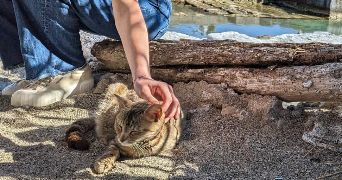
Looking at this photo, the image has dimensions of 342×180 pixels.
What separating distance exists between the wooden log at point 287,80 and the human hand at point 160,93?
1.04 metres

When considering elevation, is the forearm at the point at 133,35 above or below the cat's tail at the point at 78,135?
above

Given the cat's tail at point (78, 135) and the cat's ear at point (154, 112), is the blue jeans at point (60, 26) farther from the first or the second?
the cat's ear at point (154, 112)

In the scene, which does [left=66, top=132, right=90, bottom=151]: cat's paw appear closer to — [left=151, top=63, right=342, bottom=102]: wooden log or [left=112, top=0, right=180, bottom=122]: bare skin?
[left=112, top=0, right=180, bottom=122]: bare skin

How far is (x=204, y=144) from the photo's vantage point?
246 cm

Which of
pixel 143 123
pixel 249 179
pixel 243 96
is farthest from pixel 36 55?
pixel 249 179

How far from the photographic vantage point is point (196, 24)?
6914 mm

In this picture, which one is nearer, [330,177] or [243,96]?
[330,177]

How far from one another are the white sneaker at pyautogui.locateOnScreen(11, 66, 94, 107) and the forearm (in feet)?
3.24

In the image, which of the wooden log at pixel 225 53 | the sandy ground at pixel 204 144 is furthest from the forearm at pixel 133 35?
the wooden log at pixel 225 53

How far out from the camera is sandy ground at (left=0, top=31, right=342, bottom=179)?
2.11 m

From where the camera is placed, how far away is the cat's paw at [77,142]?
7.80ft

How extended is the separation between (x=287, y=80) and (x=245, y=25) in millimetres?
4415

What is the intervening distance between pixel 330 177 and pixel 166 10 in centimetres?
177

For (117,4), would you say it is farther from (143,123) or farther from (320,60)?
(320,60)
